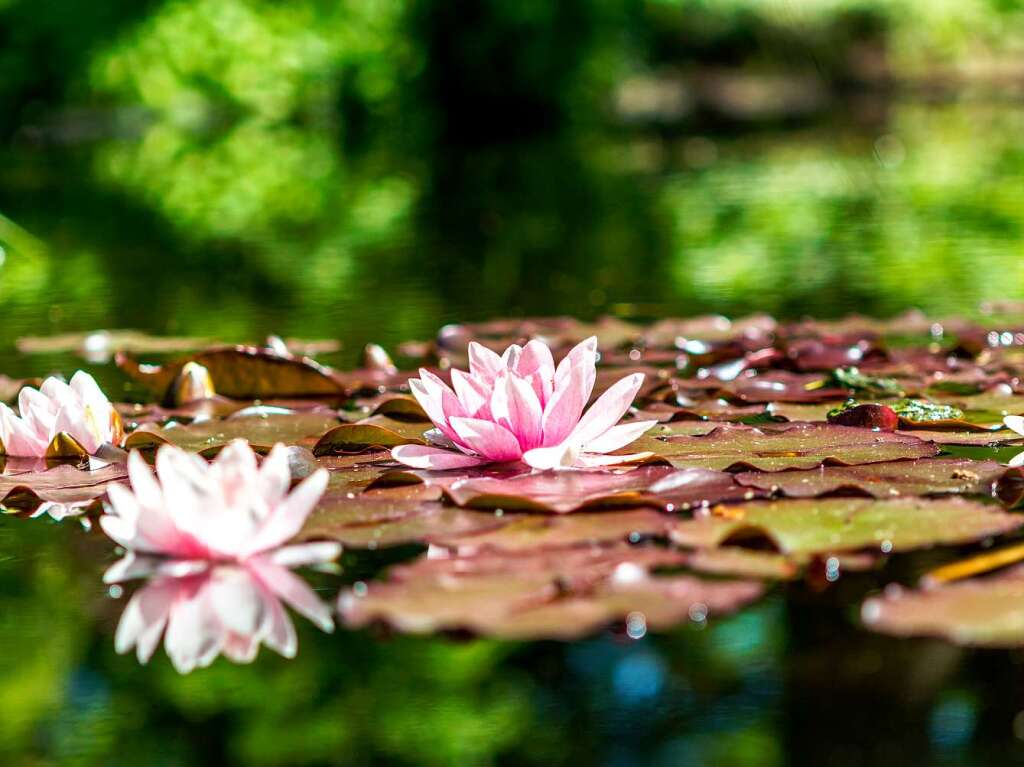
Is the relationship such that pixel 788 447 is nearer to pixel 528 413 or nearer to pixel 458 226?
pixel 528 413

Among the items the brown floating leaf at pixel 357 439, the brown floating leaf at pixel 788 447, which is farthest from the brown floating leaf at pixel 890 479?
the brown floating leaf at pixel 357 439

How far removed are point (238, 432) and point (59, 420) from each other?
0.18 meters

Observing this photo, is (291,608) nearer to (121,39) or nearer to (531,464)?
(531,464)

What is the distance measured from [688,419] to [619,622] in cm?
63

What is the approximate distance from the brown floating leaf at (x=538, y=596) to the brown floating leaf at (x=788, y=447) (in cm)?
26

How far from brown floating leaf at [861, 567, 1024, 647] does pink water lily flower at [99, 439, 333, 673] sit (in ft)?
1.17

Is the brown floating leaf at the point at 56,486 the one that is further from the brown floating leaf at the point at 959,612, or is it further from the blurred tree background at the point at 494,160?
the blurred tree background at the point at 494,160

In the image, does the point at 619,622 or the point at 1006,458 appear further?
the point at 1006,458

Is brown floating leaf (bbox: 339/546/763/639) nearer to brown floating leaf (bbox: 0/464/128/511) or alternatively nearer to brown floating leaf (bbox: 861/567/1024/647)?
brown floating leaf (bbox: 861/567/1024/647)

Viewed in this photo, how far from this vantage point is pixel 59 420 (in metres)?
1.37

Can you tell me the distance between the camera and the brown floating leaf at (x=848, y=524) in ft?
3.27

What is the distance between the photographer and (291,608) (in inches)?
37.0

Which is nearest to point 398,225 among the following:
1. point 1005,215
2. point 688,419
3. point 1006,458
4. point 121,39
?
point 1005,215

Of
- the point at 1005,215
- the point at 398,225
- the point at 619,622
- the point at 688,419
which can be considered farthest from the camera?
the point at 398,225
